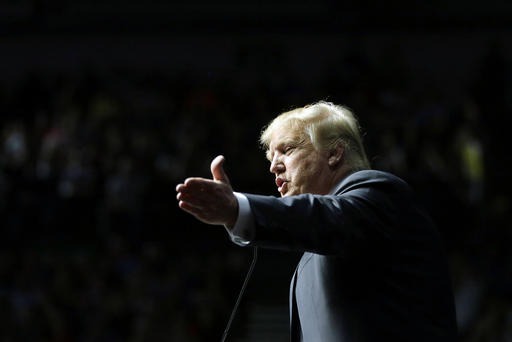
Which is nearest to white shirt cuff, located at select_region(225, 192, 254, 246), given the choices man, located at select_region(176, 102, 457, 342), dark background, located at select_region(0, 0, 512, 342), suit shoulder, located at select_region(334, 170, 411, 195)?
man, located at select_region(176, 102, 457, 342)

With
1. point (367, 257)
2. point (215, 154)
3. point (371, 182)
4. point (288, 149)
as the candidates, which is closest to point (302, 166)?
point (288, 149)

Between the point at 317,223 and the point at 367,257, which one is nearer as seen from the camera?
the point at 317,223

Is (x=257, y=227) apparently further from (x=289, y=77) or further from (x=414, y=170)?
(x=289, y=77)

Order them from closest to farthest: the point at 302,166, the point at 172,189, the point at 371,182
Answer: the point at 371,182, the point at 302,166, the point at 172,189

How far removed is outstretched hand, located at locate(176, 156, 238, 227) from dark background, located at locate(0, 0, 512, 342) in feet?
17.3

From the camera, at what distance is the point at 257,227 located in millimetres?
1898

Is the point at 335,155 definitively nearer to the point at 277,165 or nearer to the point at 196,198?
the point at 277,165

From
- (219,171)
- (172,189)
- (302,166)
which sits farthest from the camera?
(172,189)

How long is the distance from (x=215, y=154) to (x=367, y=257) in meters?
6.44

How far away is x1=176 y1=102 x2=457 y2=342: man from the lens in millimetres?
1906

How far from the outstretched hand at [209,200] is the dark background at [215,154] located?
5.27 meters

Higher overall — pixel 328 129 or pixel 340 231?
pixel 328 129

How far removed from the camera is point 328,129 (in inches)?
91.4

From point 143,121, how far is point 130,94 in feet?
3.60
